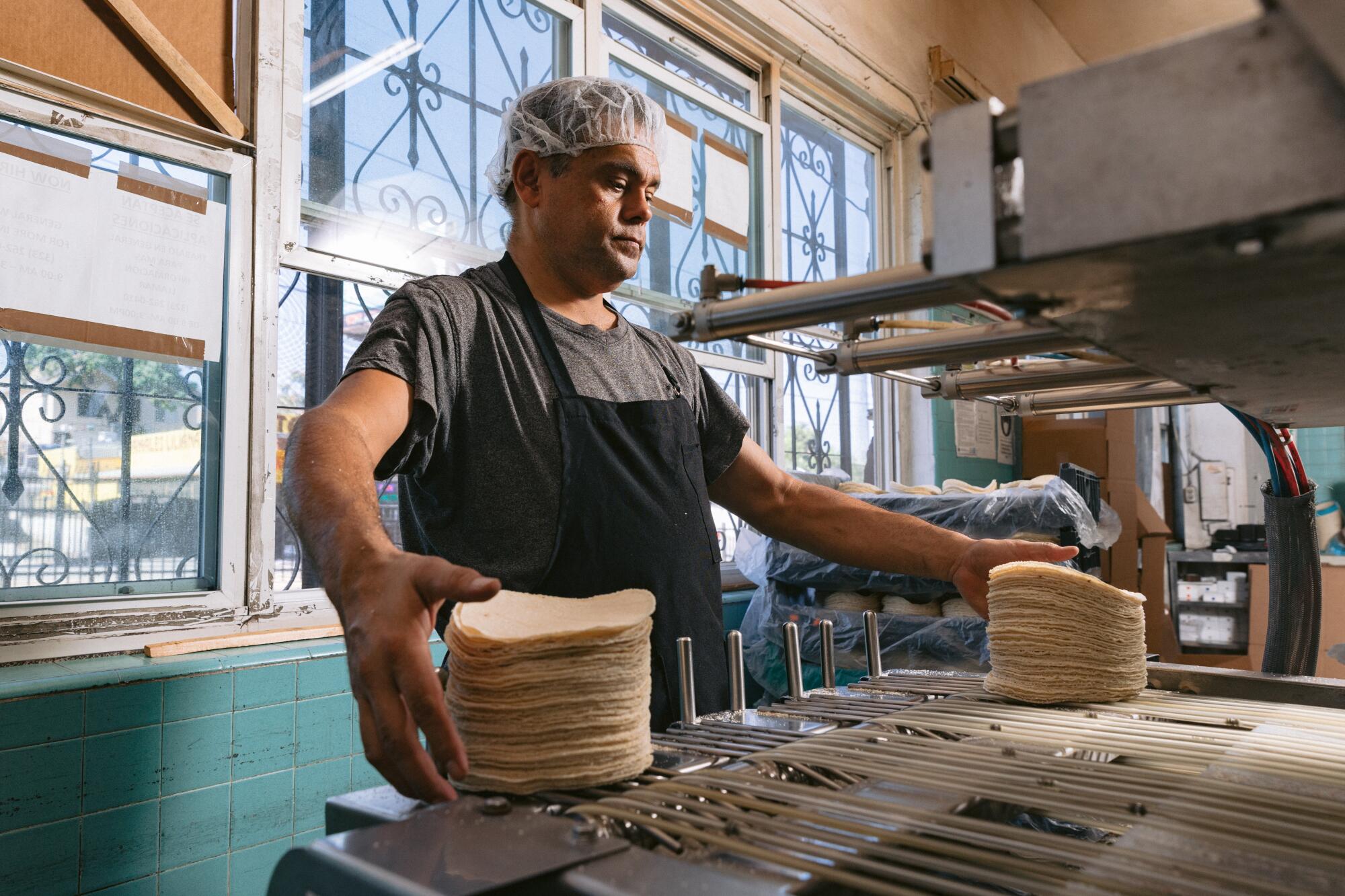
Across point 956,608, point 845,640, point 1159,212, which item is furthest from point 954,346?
point 845,640

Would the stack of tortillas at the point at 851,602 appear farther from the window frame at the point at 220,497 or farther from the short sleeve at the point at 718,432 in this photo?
the window frame at the point at 220,497

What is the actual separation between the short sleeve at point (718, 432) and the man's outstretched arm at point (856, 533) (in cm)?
3

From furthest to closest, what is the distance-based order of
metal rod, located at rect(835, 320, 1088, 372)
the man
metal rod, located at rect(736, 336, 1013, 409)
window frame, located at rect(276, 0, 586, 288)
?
window frame, located at rect(276, 0, 586, 288) < the man < metal rod, located at rect(736, 336, 1013, 409) < metal rod, located at rect(835, 320, 1088, 372)

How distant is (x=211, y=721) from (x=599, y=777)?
118 centimetres

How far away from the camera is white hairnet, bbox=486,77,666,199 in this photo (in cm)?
162

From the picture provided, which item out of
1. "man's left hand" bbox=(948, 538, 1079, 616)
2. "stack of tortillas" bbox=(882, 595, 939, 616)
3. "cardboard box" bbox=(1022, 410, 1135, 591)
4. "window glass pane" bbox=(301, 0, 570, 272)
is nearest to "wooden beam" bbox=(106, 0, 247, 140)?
"window glass pane" bbox=(301, 0, 570, 272)

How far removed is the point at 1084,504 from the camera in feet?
8.62

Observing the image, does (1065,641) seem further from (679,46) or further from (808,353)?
(679,46)

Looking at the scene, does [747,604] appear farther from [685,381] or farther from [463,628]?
[463,628]

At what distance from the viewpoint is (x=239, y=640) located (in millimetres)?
1780

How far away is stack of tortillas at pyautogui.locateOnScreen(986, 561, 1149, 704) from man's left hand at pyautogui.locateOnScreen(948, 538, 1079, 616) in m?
0.19

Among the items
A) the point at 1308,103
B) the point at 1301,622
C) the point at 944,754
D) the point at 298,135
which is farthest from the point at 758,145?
the point at 1308,103

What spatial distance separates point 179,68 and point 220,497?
0.85m

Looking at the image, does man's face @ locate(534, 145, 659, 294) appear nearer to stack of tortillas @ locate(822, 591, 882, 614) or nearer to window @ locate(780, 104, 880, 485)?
stack of tortillas @ locate(822, 591, 882, 614)
